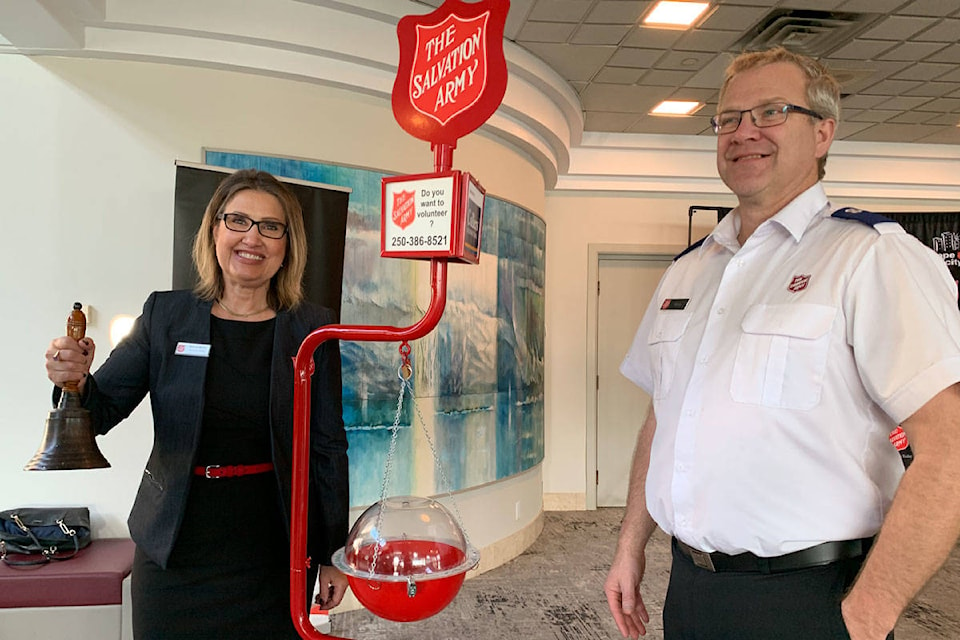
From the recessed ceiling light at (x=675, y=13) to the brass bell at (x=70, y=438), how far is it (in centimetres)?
355

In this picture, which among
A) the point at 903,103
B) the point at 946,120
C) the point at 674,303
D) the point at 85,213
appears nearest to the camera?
the point at 674,303

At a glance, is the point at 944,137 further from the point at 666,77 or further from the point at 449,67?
the point at 449,67

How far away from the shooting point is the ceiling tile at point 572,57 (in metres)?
4.47

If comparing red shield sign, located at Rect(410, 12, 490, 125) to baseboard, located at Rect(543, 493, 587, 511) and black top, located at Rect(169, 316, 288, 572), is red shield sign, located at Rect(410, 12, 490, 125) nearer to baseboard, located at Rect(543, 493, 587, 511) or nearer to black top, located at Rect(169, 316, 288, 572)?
black top, located at Rect(169, 316, 288, 572)

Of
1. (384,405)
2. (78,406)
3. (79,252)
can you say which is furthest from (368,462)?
(78,406)

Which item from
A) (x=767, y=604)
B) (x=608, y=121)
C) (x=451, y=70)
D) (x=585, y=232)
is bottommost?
(x=767, y=604)

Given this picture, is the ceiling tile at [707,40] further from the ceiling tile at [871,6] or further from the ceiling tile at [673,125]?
the ceiling tile at [673,125]

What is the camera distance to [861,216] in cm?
132

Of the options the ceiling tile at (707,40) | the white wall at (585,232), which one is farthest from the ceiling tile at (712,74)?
the white wall at (585,232)

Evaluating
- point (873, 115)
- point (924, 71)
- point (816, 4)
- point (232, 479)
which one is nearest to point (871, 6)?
point (816, 4)

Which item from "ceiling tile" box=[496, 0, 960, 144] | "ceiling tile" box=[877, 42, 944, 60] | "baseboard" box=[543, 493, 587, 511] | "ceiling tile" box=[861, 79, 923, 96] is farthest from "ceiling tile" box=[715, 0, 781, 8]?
"baseboard" box=[543, 493, 587, 511]

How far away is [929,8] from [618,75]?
181 cm

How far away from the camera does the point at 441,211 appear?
0.95 m

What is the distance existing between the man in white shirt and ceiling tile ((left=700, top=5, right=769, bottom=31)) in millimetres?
2752
